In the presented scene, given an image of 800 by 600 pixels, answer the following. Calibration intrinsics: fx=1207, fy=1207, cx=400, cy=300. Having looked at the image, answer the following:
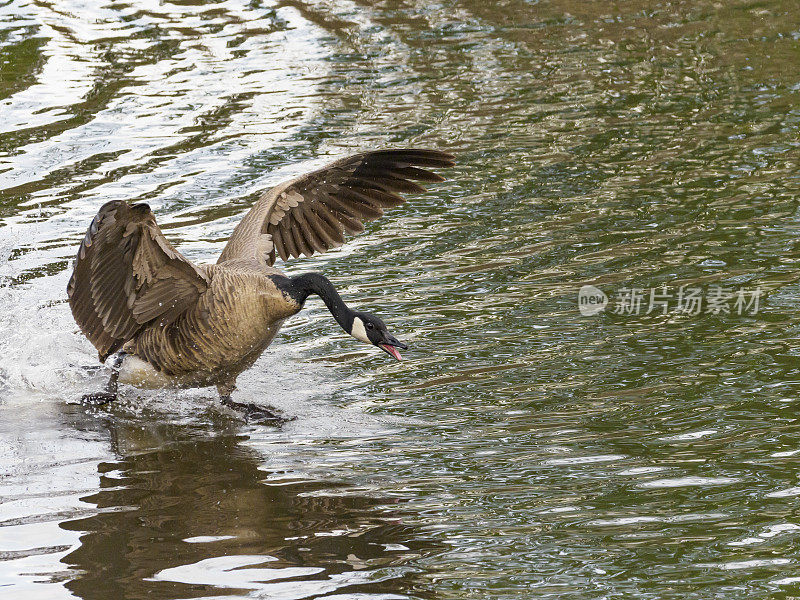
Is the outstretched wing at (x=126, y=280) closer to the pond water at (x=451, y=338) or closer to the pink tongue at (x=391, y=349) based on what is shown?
the pond water at (x=451, y=338)

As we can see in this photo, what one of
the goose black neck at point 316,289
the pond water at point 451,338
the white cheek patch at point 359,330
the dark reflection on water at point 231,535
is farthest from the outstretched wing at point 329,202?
the dark reflection on water at point 231,535

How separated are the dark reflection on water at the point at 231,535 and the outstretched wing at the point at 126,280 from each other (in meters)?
0.92

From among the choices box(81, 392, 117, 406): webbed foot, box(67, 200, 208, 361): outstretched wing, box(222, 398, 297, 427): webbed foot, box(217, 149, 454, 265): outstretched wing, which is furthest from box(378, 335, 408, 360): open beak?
box(81, 392, 117, 406): webbed foot

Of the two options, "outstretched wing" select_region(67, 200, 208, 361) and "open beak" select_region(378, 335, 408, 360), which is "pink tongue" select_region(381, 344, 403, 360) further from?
"outstretched wing" select_region(67, 200, 208, 361)

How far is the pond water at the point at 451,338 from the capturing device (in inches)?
191

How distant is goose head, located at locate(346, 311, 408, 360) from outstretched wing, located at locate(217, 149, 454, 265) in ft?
4.91

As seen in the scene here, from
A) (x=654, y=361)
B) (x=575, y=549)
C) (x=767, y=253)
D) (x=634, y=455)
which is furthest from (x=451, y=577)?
(x=767, y=253)

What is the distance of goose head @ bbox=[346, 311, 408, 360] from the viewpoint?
239 inches

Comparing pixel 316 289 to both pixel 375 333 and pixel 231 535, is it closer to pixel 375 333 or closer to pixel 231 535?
pixel 375 333

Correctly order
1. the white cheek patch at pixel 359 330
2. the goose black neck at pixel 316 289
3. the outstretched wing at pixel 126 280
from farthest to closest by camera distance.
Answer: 1. the goose black neck at pixel 316 289
2. the outstretched wing at pixel 126 280
3. the white cheek patch at pixel 359 330

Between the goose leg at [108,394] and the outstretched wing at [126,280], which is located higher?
the outstretched wing at [126,280]

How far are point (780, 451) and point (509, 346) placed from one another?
2019mm

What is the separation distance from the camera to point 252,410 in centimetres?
683

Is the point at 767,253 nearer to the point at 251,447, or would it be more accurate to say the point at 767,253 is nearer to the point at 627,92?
the point at 251,447
